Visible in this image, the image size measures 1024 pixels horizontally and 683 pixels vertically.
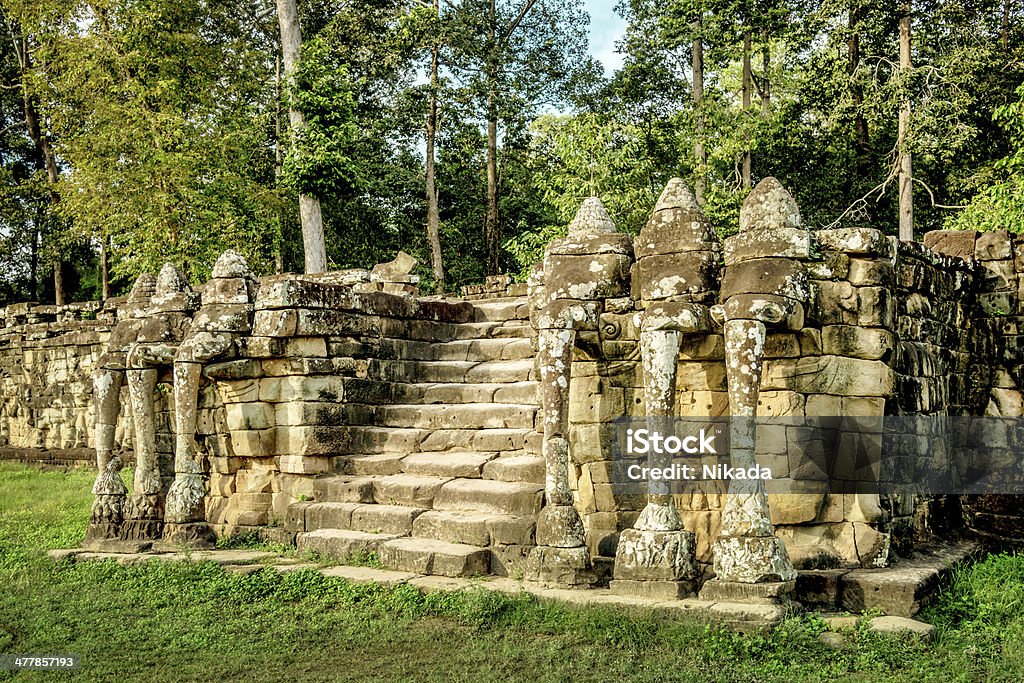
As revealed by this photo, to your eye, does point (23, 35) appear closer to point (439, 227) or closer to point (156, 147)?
point (156, 147)

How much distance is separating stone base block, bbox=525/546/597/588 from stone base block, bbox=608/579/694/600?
33cm

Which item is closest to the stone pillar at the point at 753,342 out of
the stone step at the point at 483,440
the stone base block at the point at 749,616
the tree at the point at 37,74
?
the stone base block at the point at 749,616

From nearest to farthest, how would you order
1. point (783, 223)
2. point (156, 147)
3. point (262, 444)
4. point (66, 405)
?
point (783, 223), point (262, 444), point (66, 405), point (156, 147)

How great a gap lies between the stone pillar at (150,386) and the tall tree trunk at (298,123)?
960 cm

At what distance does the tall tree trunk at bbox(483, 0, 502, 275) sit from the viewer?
23.1 metres

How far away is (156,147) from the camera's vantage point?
21000 millimetres

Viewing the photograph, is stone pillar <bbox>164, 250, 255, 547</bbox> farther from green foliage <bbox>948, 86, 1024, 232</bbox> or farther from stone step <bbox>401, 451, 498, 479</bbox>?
green foliage <bbox>948, 86, 1024, 232</bbox>

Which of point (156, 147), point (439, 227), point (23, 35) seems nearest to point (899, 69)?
point (439, 227)

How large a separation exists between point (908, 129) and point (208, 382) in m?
12.7

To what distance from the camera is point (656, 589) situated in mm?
6012

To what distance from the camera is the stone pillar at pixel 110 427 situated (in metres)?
8.86

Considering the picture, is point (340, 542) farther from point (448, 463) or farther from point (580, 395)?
Result: point (580, 395)

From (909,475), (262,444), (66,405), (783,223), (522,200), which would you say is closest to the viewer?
(783,223)

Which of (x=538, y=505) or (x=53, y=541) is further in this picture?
(x=53, y=541)
